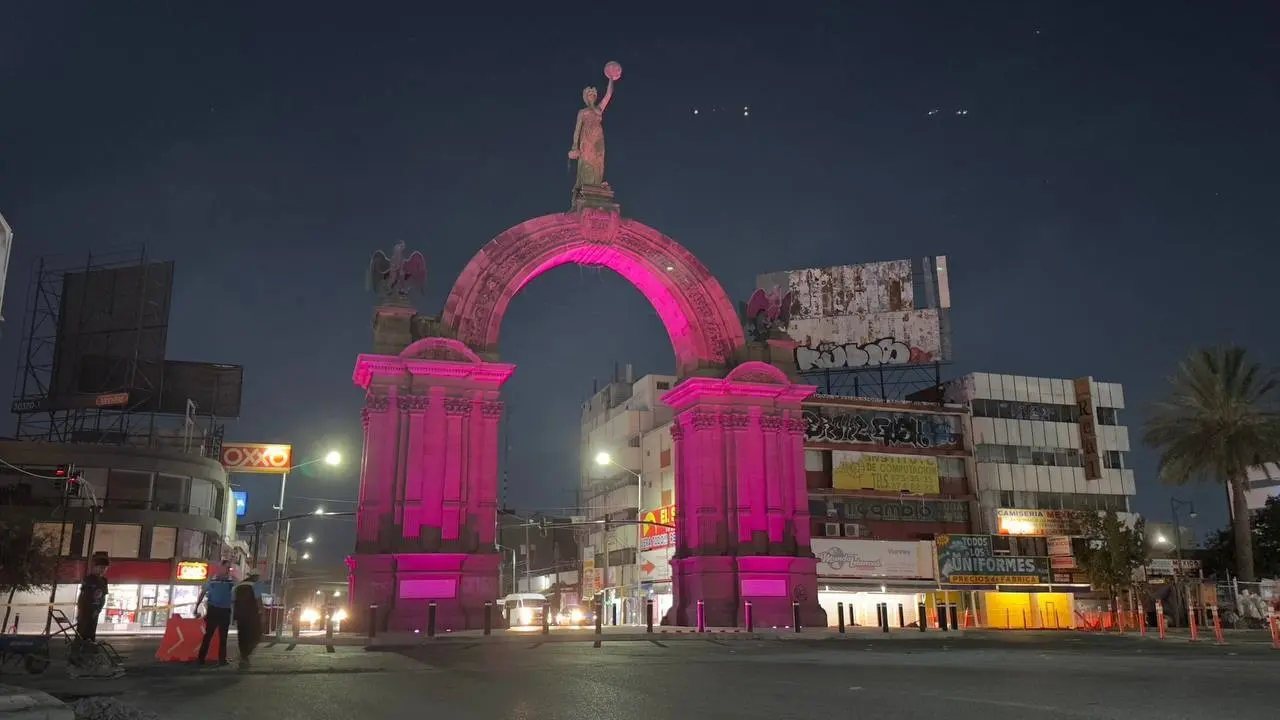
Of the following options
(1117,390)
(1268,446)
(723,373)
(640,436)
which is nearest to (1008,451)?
(1117,390)

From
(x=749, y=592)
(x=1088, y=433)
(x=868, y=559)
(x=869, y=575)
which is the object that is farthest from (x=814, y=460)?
(x=749, y=592)

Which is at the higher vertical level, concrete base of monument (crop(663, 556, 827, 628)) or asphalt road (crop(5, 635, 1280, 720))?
concrete base of monument (crop(663, 556, 827, 628))

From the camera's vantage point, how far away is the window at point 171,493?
5424 cm

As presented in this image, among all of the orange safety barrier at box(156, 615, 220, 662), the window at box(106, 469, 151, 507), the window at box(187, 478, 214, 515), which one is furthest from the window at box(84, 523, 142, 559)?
the orange safety barrier at box(156, 615, 220, 662)

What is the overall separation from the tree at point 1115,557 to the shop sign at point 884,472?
372 inches

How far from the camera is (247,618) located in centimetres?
1625

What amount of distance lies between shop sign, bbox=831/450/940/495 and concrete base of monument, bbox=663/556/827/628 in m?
25.8

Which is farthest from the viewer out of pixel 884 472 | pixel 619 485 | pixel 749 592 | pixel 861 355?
pixel 619 485

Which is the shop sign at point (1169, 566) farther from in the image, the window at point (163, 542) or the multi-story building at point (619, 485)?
the window at point (163, 542)

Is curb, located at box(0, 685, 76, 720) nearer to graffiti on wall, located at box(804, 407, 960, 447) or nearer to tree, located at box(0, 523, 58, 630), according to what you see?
tree, located at box(0, 523, 58, 630)

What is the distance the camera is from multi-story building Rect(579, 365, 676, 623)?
226 feet

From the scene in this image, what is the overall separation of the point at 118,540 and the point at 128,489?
9.18 feet

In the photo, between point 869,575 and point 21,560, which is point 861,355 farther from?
point 21,560

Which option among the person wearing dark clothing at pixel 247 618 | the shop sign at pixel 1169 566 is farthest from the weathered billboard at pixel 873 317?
the person wearing dark clothing at pixel 247 618
